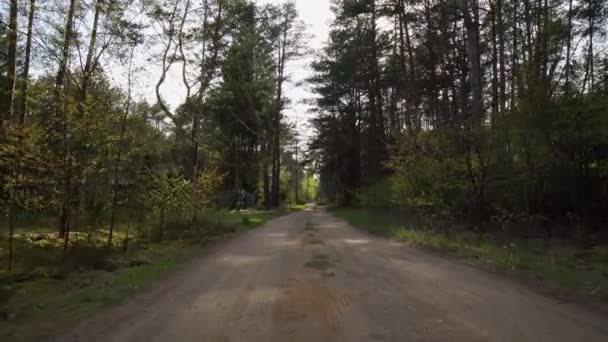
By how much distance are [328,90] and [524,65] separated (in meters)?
32.4

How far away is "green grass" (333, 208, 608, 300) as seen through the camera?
28.1ft

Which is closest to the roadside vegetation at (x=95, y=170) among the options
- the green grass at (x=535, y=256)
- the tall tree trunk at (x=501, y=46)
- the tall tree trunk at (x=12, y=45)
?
the tall tree trunk at (x=12, y=45)

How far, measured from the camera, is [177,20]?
20719mm

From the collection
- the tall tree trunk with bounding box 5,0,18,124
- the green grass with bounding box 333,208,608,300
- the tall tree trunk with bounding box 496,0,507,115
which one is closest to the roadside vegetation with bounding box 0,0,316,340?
the tall tree trunk with bounding box 5,0,18,124

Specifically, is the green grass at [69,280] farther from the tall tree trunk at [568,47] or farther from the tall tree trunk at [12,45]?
the tall tree trunk at [568,47]

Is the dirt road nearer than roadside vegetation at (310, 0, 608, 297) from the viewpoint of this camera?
Yes

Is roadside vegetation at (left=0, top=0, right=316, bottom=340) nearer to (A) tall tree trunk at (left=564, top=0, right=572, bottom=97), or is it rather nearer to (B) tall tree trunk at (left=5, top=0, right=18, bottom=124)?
(B) tall tree trunk at (left=5, top=0, right=18, bottom=124)

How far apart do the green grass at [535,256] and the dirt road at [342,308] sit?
0.92 m

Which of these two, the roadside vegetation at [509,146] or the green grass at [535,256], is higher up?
the roadside vegetation at [509,146]

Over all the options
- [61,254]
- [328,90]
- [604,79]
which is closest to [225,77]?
[61,254]

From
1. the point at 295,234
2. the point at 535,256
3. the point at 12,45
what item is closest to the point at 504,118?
the point at 535,256

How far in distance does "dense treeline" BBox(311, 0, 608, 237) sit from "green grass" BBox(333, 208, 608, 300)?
1254mm

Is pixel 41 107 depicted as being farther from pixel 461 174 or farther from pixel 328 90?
pixel 328 90

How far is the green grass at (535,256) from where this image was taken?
856 centimetres
